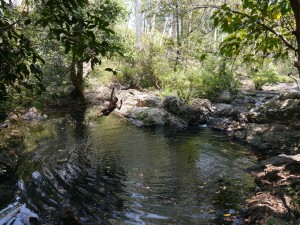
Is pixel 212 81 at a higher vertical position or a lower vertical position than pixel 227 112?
higher

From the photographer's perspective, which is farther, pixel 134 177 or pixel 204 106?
pixel 204 106

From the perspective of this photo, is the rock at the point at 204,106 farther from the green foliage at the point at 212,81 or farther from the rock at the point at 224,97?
the rock at the point at 224,97

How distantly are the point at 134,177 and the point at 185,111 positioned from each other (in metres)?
8.54

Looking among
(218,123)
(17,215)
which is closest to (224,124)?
(218,123)

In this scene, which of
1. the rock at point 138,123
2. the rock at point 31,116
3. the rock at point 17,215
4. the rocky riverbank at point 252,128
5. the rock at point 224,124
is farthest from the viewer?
the rock at point 31,116

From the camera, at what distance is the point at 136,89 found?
23.8m

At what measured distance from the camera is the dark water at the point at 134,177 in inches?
232

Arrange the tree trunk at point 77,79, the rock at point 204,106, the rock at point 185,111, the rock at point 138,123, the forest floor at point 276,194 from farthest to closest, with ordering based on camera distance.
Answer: the tree trunk at point 77,79 < the rock at point 204,106 < the rock at point 185,111 < the rock at point 138,123 < the forest floor at point 276,194

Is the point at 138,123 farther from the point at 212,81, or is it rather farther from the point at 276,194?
the point at 276,194

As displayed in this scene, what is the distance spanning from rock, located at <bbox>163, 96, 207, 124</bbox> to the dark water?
264 centimetres

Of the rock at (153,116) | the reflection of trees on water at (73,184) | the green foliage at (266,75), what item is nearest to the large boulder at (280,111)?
the rock at (153,116)

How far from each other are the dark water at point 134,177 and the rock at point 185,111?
8.66 feet

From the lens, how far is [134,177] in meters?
8.00

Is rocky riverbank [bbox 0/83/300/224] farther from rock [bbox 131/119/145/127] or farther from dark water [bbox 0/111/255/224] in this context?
dark water [bbox 0/111/255/224]
